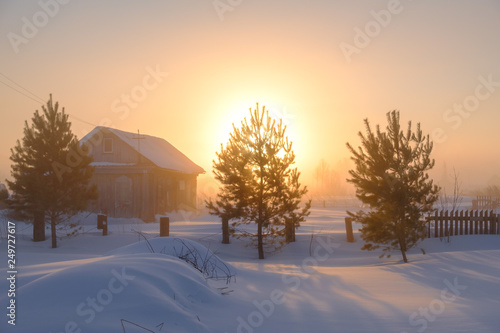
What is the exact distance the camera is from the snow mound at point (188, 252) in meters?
9.13

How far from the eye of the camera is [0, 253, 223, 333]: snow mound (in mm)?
4430

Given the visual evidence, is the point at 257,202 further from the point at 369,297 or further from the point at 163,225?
the point at 369,297

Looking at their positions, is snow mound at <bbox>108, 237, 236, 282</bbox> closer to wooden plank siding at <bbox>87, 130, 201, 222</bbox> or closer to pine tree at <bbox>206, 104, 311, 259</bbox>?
pine tree at <bbox>206, 104, 311, 259</bbox>

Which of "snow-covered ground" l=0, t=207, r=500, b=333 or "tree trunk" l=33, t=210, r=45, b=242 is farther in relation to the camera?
"tree trunk" l=33, t=210, r=45, b=242

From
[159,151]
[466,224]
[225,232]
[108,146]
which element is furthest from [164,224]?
[159,151]

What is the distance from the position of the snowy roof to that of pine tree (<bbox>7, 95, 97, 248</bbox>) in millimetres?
9618

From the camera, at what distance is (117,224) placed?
26.1m

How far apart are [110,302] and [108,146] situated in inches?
961

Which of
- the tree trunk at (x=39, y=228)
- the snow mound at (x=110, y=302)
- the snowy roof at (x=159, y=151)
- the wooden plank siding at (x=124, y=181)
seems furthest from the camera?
the snowy roof at (x=159, y=151)

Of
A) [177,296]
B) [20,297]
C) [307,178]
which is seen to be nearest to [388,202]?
[177,296]

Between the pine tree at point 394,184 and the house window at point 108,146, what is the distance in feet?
63.9

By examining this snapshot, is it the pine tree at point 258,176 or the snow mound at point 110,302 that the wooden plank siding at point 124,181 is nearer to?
the pine tree at point 258,176

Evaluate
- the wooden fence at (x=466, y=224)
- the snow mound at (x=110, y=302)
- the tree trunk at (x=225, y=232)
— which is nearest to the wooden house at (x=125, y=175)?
the tree trunk at (x=225, y=232)

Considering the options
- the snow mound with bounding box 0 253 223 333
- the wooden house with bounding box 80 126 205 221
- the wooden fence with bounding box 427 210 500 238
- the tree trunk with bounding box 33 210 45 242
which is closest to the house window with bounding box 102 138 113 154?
the wooden house with bounding box 80 126 205 221
